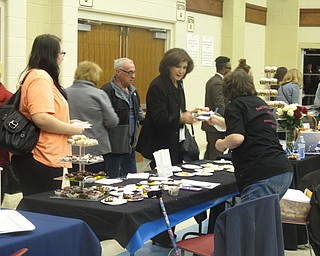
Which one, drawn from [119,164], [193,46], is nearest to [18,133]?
[119,164]

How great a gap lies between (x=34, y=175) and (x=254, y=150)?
4.12 ft

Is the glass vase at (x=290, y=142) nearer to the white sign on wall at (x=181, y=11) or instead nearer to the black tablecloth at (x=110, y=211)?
the black tablecloth at (x=110, y=211)

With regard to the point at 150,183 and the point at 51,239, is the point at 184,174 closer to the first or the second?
the point at 150,183

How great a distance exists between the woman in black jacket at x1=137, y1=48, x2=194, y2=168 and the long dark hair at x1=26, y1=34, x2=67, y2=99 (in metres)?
1.26

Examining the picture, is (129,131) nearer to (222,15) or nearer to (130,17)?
(130,17)

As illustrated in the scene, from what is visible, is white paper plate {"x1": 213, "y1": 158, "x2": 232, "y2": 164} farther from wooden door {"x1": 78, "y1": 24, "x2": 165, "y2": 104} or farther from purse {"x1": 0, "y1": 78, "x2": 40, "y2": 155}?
wooden door {"x1": 78, "y1": 24, "x2": 165, "y2": 104}

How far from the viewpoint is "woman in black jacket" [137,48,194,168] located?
4.67 meters

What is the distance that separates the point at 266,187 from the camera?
11.7 ft

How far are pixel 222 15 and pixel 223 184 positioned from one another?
7.18m

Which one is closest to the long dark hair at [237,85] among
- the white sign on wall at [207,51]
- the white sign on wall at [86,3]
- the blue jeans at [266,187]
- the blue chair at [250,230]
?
the blue jeans at [266,187]

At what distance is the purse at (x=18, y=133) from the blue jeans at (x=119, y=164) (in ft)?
4.31

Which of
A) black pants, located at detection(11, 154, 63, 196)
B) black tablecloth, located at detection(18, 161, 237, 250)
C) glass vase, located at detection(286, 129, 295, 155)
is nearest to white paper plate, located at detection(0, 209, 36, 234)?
black tablecloth, located at detection(18, 161, 237, 250)

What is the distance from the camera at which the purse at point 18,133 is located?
11.3ft

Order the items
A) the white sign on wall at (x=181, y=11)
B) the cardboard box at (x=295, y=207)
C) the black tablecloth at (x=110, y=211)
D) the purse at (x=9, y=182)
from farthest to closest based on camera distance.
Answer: the white sign on wall at (x=181, y=11) → the purse at (x=9, y=182) → the cardboard box at (x=295, y=207) → the black tablecloth at (x=110, y=211)
